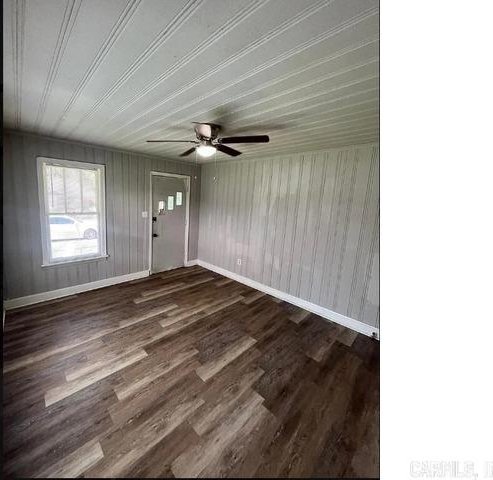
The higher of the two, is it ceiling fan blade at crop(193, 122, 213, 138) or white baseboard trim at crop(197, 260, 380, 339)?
ceiling fan blade at crop(193, 122, 213, 138)

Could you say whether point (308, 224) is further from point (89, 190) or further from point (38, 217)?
point (38, 217)

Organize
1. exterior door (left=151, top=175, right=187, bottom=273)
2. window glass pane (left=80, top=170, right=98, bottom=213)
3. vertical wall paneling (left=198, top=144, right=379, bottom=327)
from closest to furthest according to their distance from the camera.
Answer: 1. vertical wall paneling (left=198, top=144, right=379, bottom=327)
2. window glass pane (left=80, top=170, right=98, bottom=213)
3. exterior door (left=151, top=175, right=187, bottom=273)

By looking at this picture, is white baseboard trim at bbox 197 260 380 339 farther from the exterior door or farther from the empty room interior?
the exterior door

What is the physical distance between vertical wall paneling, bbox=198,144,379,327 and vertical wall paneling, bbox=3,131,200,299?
1292mm

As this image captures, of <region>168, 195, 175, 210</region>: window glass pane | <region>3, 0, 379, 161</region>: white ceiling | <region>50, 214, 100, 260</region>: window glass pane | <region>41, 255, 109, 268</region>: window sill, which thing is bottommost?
<region>41, 255, 109, 268</region>: window sill

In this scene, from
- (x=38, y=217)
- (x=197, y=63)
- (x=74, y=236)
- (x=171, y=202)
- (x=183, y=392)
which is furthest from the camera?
(x=171, y=202)

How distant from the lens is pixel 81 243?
3.18 meters

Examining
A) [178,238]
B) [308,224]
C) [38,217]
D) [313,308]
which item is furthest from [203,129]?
[178,238]

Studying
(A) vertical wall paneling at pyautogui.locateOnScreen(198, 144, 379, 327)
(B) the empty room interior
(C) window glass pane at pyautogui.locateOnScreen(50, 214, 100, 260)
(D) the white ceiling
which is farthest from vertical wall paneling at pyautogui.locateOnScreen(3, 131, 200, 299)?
(A) vertical wall paneling at pyautogui.locateOnScreen(198, 144, 379, 327)

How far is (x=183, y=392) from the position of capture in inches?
63.8

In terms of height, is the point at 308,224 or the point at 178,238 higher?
the point at 308,224

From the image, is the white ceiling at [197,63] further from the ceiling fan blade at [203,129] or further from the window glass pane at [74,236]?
the window glass pane at [74,236]

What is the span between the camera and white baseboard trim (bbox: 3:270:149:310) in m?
2.69

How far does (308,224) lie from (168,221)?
257 cm
